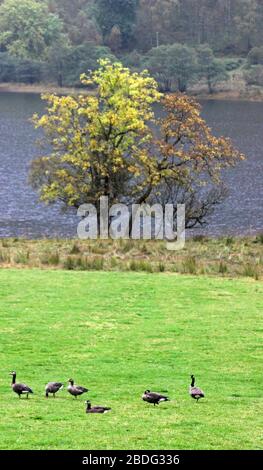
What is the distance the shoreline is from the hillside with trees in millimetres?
1149

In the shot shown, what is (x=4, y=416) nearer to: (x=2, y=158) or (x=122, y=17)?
(x=2, y=158)

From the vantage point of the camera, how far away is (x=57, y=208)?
175 ft

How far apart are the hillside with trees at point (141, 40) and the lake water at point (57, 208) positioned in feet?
107

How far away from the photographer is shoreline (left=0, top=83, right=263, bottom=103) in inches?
5054

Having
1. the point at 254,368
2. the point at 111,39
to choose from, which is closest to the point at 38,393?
the point at 254,368

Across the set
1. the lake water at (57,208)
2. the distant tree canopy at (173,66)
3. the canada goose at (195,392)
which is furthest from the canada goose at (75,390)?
the distant tree canopy at (173,66)

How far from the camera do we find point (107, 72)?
37062mm

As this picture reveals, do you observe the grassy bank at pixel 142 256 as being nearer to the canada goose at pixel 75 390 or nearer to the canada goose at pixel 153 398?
the canada goose at pixel 75 390

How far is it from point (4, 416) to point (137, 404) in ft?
6.78

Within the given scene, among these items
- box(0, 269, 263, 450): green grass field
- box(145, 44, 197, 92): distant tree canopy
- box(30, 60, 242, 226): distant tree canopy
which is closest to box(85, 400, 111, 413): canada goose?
box(0, 269, 263, 450): green grass field

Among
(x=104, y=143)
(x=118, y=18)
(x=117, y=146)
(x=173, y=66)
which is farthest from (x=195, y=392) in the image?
(x=118, y=18)

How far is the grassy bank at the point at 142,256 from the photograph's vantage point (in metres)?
27.3

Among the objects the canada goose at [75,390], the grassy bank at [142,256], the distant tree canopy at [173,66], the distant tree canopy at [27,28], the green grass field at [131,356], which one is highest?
the distant tree canopy at [27,28]

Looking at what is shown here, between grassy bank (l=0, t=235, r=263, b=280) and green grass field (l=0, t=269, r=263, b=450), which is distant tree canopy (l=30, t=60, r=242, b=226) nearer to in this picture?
grassy bank (l=0, t=235, r=263, b=280)
